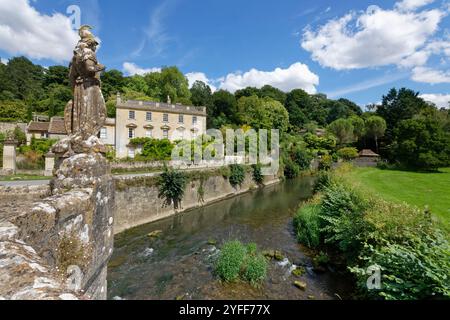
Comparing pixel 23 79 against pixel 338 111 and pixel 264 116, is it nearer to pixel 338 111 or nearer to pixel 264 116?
pixel 264 116

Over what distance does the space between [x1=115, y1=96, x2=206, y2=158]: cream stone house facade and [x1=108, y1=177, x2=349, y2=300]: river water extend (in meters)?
17.7

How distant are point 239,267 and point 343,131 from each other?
52548 millimetres

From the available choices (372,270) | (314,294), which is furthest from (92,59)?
(314,294)

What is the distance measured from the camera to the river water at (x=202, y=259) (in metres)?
8.34

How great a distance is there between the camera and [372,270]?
6238mm

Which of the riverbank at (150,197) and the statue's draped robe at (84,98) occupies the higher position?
the statue's draped robe at (84,98)

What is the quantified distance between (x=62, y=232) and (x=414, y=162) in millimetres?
37734

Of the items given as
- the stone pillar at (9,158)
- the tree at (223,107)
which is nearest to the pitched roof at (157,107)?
the stone pillar at (9,158)

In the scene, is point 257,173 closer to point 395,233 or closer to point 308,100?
point 395,233

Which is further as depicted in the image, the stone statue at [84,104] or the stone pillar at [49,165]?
the stone pillar at [49,165]

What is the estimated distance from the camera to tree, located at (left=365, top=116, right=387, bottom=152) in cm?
4800

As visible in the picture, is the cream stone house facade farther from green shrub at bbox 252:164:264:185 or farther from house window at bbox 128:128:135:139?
green shrub at bbox 252:164:264:185

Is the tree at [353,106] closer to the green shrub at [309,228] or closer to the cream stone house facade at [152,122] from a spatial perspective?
the cream stone house facade at [152,122]

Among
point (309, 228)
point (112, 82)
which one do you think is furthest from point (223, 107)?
point (309, 228)
